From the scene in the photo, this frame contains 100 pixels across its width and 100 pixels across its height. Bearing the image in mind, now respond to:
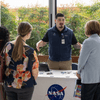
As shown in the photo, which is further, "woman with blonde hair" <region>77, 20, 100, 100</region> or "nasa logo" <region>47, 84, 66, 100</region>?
"nasa logo" <region>47, 84, 66, 100</region>

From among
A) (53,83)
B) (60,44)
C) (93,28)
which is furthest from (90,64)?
(60,44)

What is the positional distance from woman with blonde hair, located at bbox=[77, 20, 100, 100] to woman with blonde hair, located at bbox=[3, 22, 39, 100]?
544mm

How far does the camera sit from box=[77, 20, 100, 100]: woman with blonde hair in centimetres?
152

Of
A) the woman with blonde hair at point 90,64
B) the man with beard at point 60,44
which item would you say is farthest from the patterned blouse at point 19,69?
the man with beard at point 60,44

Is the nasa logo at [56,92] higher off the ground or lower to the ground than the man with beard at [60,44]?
lower

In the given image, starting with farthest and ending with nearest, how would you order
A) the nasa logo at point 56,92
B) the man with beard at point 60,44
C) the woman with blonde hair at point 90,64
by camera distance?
1. the man with beard at point 60,44
2. the nasa logo at point 56,92
3. the woman with blonde hair at point 90,64

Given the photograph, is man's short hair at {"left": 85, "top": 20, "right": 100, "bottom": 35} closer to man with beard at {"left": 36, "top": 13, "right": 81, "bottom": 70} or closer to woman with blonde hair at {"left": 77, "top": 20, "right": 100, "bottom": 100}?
woman with blonde hair at {"left": 77, "top": 20, "right": 100, "bottom": 100}

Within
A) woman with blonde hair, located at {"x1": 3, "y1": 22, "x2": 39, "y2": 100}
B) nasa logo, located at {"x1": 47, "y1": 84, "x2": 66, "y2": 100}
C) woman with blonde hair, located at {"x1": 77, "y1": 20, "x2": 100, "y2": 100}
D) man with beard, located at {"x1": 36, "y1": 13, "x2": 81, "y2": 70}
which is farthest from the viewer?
man with beard, located at {"x1": 36, "y1": 13, "x2": 81, "y2": 70}

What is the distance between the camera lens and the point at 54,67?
9.00 feet

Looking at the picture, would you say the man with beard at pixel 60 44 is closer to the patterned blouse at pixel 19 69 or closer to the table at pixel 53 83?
the table at pixel 53 83

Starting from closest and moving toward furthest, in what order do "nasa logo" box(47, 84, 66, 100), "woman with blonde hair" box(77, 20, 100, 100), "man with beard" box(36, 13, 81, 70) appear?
"woman with blonde hair" box(77, 20, 100, 100) < "nasa logo" box(47, 84, 66, 100) < "man with beard" box(36, 13, 81, 70)

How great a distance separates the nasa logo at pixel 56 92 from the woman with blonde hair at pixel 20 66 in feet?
1.98

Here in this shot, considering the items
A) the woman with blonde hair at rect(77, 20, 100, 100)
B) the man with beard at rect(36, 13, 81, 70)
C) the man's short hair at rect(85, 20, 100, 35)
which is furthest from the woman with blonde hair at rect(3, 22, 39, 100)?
the man with beard at rect(36, 13, 81, 70)

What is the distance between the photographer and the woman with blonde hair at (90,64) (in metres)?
1.52
